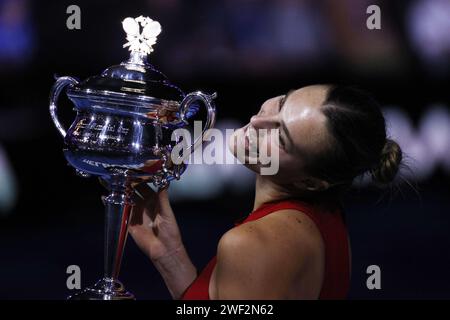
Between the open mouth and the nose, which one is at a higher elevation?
the nose

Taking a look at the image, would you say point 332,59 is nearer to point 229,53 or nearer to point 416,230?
point 229,53

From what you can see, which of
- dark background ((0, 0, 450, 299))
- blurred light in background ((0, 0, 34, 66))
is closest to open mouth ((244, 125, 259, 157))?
dark background ((0, 0, 450, 299))

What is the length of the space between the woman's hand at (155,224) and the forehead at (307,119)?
366 mm

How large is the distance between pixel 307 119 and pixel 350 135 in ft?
0.25

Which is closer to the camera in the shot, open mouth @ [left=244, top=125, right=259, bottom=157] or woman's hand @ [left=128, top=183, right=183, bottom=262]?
open mouth @ [left=244, top=125, right=259, bottom=157]

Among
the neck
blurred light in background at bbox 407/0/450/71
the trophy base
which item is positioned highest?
blurred light in background at bbox 407/0/450/71

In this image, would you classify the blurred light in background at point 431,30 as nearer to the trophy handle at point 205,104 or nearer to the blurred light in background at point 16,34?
the blurred light in background at point 16,34

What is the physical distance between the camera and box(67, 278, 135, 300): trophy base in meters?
1.51

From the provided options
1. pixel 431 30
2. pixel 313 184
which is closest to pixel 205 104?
pixel 313 184

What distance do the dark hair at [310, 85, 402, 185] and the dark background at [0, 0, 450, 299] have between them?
1.37 meters

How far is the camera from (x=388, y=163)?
56.2 inches

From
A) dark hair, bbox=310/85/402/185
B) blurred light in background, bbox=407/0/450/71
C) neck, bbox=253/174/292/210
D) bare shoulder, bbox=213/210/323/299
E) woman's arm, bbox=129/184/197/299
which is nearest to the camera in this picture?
bare shoulder, bbox=213/210/323/299

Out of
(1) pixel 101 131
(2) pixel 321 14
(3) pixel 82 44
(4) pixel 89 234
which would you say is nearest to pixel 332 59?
(2) pixel 321 14

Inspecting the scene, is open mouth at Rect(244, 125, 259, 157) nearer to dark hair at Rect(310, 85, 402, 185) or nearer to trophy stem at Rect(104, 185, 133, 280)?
dark hair at Rect(310, 85, 402, 185)
